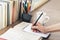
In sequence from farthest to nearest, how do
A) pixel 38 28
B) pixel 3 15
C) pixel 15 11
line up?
1. pixel 15 11
2. pixel 3 15
3. pixel 38 28

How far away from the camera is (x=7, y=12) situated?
129cm

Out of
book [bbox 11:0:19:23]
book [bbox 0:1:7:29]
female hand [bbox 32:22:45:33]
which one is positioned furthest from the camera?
book [bbox 11:0:19:23]

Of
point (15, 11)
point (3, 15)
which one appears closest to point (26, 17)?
point (15, 11)

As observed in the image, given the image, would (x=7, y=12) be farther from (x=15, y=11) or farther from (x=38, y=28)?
(x=38, y=28)

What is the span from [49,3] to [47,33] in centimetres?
94

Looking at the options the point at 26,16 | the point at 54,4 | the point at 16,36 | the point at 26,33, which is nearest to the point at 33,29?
the point at 26,33

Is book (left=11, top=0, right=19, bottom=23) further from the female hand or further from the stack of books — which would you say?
the female hand

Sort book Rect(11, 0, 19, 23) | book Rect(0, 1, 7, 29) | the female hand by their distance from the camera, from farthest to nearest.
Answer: book Rect(11, 0, 19, 23) < book Rect(0, 1, 7, 29) < the female hand

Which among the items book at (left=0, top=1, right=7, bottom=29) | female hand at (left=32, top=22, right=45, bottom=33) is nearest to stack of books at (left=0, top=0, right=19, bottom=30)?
book at (left=0, top=1, right=7, bottom=29)

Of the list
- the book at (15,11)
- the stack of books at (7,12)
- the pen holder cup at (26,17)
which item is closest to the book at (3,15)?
the stack of books at (7,12)

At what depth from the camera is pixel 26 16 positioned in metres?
1.38

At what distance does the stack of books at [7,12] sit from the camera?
1242mm

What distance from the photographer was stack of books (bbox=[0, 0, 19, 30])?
1.24 m

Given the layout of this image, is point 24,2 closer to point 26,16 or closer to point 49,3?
point 26,16
